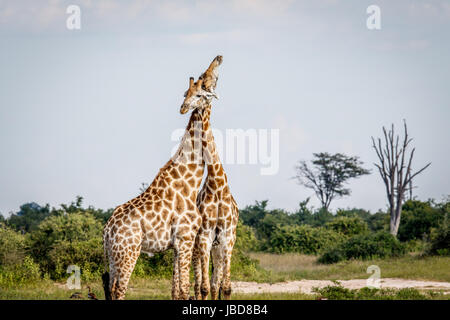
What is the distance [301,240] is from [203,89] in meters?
19.5

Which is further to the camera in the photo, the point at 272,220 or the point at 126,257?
the point at 272,220

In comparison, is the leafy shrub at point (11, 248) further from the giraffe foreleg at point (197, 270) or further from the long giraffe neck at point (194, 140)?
the long giraffe neck at point (194, 140)

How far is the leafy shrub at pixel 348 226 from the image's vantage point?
98.5 ft

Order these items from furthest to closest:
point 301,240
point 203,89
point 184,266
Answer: point 301,240
point 203,89
point 184,266

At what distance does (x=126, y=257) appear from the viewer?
8320 millimetres

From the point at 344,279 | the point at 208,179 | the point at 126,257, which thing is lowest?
the point at 344,279

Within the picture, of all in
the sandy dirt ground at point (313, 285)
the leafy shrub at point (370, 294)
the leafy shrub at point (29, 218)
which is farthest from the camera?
the leafy shrub at point (29, 218)

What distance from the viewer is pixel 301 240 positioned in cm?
2762

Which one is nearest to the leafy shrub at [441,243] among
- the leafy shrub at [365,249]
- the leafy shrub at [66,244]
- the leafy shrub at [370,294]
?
the leafy shrub at [365,249]

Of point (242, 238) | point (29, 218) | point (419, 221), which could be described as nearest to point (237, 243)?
point (242, 238)

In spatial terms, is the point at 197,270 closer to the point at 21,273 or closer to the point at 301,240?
the point at 21,273
